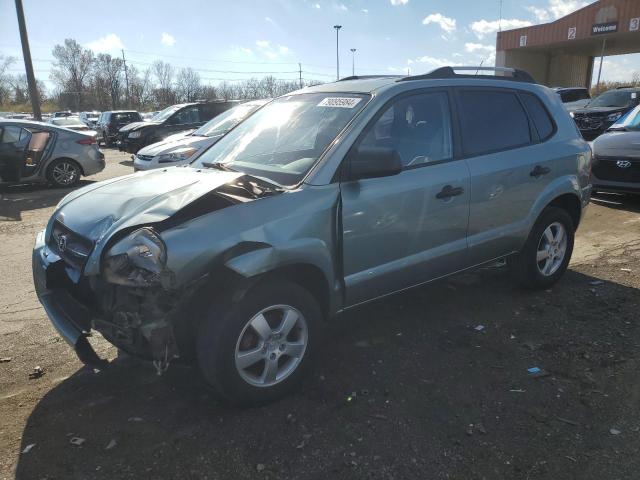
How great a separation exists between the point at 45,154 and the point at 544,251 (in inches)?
408

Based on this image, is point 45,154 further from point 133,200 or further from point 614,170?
point 614,170

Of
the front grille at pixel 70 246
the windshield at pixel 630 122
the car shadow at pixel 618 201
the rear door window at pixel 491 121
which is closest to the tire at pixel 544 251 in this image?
the rear door window at pixel 491 121

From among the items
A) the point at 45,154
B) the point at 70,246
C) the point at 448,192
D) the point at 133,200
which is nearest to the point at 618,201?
the point at 448,192

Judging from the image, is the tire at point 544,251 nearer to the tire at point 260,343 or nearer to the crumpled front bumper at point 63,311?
the tire at point 260,343

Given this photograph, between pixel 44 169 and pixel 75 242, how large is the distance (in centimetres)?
934

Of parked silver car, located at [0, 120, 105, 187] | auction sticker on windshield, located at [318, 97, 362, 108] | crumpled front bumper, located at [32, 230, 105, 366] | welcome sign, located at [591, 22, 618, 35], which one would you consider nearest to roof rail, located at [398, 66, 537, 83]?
auction sticker on windshield, located at [318, 97, 362, 108]

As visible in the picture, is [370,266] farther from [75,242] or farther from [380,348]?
[75,242]

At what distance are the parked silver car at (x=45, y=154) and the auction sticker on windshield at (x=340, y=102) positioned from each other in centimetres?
926

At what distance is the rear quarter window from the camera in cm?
430

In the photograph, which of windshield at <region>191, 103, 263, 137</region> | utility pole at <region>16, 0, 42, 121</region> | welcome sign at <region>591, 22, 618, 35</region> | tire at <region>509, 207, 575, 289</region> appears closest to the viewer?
tire at <region>509, 207, 575, 289</region>

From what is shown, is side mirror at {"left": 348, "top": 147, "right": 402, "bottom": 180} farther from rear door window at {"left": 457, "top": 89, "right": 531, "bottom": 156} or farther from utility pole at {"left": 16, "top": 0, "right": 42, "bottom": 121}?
utility pole at {"left": 16, "top": 0, "right": 42, "bottom": 121}

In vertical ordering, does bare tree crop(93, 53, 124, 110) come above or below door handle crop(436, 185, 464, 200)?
above

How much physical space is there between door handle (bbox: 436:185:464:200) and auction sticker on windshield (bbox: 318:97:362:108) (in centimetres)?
86

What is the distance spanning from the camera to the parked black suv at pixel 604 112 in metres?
14.5
